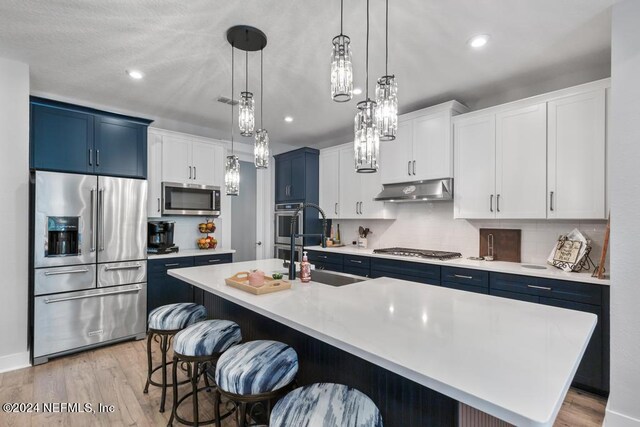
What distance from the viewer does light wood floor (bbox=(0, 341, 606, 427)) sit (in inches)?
83.7

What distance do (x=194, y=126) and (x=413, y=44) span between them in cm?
330

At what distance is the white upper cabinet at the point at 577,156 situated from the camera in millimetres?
2543

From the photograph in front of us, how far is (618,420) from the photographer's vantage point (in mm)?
1961

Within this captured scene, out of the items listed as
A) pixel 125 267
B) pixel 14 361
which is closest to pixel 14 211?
pixel 125 267

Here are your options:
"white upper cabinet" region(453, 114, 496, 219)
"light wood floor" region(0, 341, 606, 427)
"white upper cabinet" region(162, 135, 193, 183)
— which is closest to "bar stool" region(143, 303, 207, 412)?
"light wood floor" region(0, 341, 606, 427)

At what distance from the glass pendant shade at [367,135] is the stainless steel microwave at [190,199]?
316cm

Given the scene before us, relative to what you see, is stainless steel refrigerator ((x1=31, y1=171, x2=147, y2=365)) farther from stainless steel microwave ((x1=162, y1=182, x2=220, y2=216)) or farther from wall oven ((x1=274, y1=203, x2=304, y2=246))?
wall oven ((x1=274, y1=203, x2=304, y2=246))

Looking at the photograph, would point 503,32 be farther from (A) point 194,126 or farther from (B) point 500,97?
(A) point 194,126

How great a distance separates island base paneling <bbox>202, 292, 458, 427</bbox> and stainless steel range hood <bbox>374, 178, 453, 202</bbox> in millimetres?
2290

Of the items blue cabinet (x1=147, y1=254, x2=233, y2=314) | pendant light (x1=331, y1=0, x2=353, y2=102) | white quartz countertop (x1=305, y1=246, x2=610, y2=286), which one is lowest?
blue cabinet (x1=147, y1=254, x2=233, y2=314)

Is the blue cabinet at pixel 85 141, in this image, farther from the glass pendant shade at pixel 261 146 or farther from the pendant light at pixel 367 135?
the pendant light at pixel 367 135

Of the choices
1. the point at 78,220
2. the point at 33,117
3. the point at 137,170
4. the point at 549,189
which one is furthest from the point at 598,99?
the point at 33,117

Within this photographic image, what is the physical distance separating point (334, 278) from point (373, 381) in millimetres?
1091

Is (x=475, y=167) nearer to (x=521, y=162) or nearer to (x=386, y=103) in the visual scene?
(x=521, y=162)
